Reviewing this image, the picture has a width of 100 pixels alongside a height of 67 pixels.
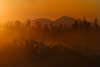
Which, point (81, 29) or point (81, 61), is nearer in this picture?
point (81, 61)

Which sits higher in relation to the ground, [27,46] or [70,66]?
[27,46]

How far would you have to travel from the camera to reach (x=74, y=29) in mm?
82688

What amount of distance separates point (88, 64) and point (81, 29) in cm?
6473

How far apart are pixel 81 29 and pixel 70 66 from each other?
66125 millimetres

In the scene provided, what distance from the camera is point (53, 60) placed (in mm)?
16656

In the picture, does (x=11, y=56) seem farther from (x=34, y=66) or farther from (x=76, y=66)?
(x=76, y=66)

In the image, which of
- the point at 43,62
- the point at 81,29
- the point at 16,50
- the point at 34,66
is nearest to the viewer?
the point at 34,66

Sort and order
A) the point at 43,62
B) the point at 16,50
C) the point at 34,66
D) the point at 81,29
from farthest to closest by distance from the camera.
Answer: the point at 81,29
the point at 16,50
the point at 43,62
the point at 34,66

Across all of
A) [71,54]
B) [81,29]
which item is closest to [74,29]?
[81,29]

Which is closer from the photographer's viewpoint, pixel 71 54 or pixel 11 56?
pixel 11 56

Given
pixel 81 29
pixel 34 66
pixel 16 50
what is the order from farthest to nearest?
pixel 81 29 < pixel 16 50 < pixel 34 66

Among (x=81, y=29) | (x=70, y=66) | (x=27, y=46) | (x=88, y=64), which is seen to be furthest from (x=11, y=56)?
(x=81, y=29)

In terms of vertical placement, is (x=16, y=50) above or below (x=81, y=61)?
above

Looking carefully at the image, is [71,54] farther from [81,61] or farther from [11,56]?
[11,56]
